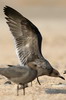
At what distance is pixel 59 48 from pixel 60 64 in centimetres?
549

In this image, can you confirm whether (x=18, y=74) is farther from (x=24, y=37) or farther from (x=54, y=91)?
(x=24, y=37)

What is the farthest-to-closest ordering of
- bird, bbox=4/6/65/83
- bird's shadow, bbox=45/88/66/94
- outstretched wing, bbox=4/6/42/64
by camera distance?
outstretched wing, bbox=4/6/42/64
bird, bbox=4/6/65/83
bird's shadow, bbox=45/88/66/94

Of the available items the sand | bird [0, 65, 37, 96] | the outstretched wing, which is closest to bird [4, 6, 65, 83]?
the outstretched wing

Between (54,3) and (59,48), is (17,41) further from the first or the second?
(54,3)

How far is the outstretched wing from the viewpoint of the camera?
39.4 feet

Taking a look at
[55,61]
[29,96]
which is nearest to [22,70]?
[29,96]

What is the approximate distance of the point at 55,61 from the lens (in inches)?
702

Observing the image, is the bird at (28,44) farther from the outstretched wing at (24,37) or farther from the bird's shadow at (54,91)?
the bird's shadow at (54,91)

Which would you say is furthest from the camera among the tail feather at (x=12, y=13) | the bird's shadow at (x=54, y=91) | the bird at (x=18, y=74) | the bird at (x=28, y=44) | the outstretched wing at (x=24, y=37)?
the tail feather at (x=12, y=13)

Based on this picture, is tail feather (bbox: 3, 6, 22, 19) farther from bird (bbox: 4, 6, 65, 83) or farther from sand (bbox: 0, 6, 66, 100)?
sand (bbox: 0, 6, 66, 100)

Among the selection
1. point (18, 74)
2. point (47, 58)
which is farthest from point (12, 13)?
point (47, 58)

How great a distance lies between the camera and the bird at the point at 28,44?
11727 mm

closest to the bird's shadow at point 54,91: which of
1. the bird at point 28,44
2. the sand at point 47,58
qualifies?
the sand at point 47,58

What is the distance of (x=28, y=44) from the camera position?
39.8 feet
